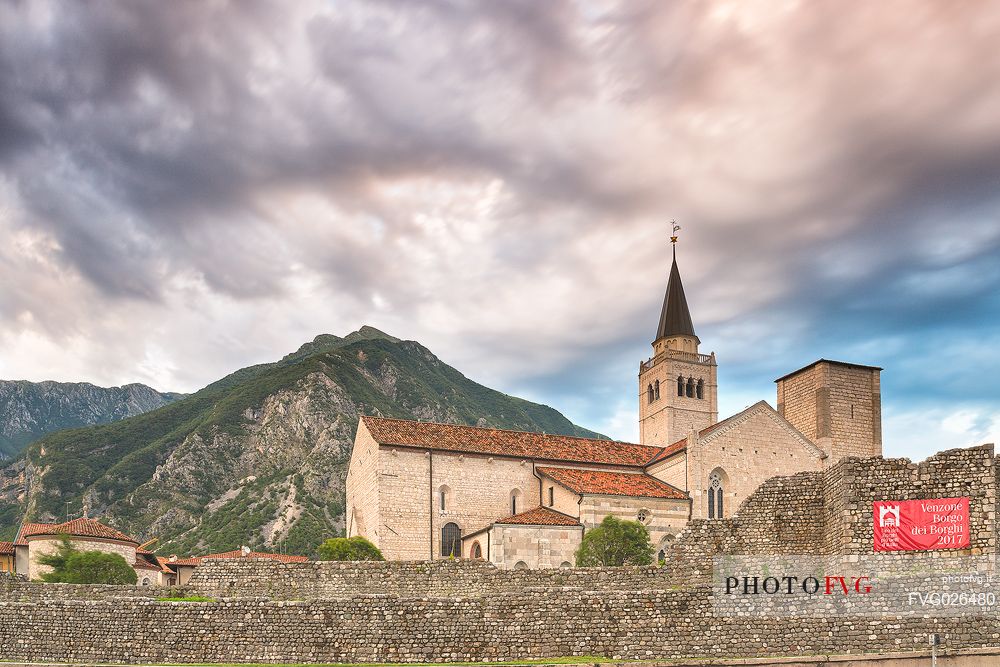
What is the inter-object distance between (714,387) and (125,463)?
288ft

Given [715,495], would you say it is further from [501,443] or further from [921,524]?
[921,524]

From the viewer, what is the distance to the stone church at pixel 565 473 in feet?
150

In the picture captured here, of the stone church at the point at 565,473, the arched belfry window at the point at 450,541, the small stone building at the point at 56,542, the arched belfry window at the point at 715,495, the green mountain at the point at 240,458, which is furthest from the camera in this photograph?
the green mountain at the point at 240,458

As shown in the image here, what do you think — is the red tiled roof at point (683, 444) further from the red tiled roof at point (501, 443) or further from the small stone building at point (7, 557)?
A: the small stone building at point (7, 557)

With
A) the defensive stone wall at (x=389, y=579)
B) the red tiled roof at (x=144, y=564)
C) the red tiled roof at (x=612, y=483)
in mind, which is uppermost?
the red tiled roof at (x=612, y=483)

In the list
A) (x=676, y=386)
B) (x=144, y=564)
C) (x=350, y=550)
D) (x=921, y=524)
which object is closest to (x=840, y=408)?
(x=676, y=386)

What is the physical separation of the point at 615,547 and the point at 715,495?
550 inches

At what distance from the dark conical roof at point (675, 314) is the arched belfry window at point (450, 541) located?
102 feet

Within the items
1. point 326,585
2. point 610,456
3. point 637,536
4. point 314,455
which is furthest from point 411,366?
point 326,585

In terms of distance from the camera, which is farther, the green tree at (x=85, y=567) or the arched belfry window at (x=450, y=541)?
the arched belfry window at (x=450, y=541)

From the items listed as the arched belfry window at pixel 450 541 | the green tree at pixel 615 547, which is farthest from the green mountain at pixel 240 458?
the green tree at pixel 615 547

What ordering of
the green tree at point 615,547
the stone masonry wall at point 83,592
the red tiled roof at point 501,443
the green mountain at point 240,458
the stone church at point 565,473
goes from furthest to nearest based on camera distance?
1. the green mountain at point 240,458
2. the red tiled roof at point 501,443
3. the stone church at point 565,473
4. the green tree at point 615,547
5. the stone masonry wall at point 83,592

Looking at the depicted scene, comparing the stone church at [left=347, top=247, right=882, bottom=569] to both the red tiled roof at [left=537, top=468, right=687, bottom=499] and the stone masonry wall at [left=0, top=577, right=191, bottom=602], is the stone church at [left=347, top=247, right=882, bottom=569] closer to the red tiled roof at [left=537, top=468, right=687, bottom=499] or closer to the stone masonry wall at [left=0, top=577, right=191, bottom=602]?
the red tiled roof at [left=537, top=468, right=687, bottom=499]

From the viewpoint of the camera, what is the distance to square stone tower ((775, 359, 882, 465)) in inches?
2158
